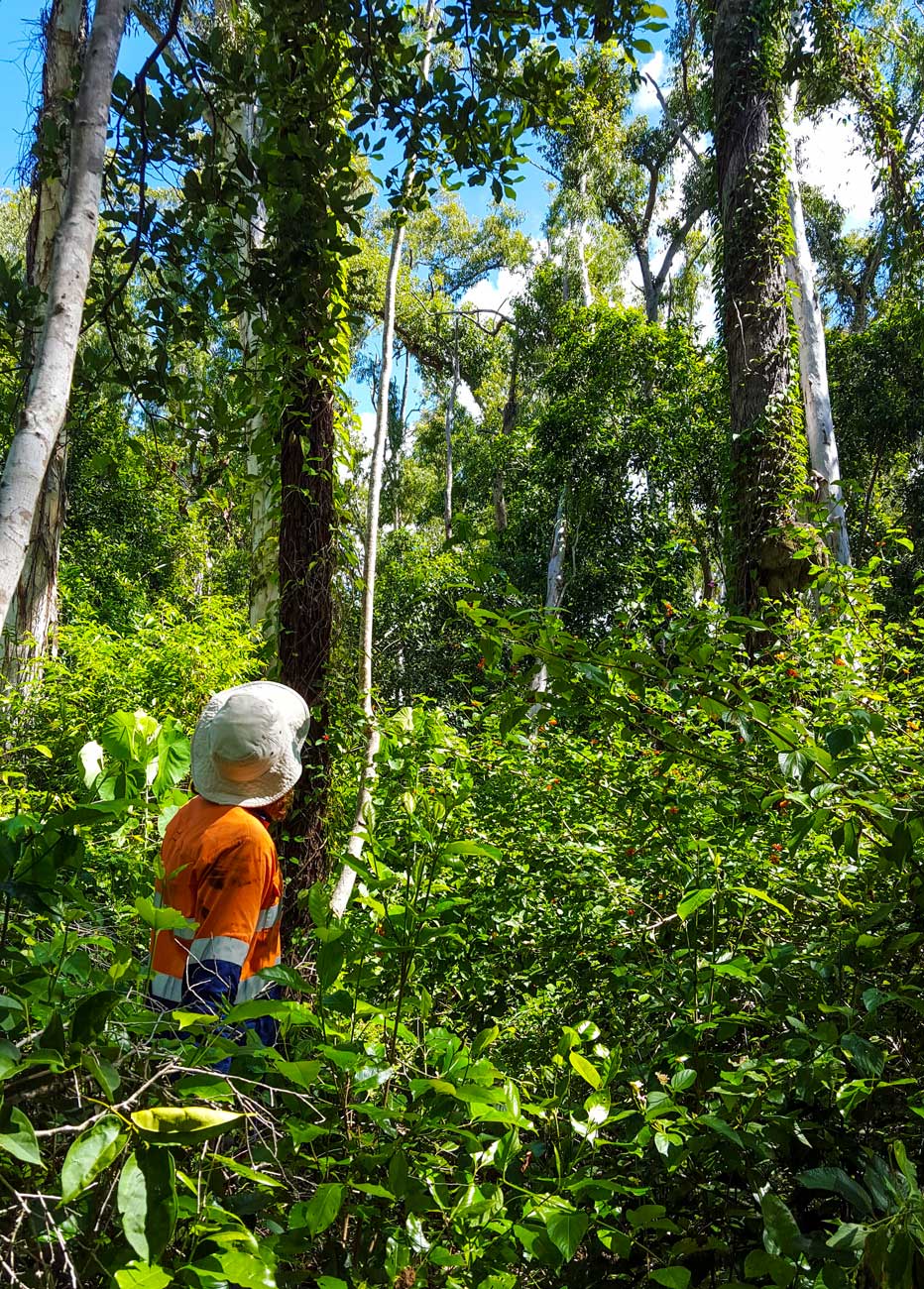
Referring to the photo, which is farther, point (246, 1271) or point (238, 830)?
point (238, 830)

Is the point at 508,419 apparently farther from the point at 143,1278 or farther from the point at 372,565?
the point at 143,1278

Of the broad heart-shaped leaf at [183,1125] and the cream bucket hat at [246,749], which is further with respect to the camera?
the cream bucket hat at [246,749]

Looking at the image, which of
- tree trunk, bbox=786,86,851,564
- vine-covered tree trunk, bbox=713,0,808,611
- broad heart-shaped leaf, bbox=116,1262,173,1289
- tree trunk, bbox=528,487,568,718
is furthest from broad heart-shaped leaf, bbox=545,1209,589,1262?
tree trunk, bbox=528,487,568,718

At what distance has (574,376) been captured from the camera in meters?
16.2

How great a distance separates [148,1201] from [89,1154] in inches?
2.6

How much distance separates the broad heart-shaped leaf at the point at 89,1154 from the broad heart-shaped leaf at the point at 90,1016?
0.29ft

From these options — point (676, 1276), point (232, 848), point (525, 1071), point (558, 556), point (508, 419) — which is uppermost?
point (508, 419)

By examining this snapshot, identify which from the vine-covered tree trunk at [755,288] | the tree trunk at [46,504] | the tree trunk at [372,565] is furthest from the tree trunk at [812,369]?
the tree trunk at [46,504]

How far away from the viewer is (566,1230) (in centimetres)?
103

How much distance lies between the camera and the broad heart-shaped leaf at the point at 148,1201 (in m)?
0.68

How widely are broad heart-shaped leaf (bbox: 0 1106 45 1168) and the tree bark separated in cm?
133

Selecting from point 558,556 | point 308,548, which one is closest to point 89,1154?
point 308,548

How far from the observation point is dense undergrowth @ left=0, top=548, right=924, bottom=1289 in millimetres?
838

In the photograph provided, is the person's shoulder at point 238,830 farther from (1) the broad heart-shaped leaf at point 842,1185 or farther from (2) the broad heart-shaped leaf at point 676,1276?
(1) the broad heart-shaped leaf at point 842,1185
